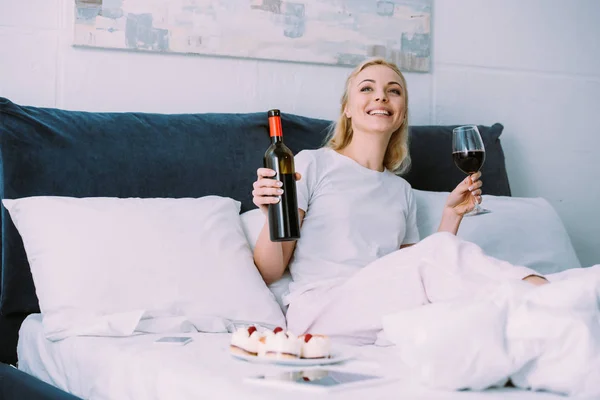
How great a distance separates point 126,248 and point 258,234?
1.53 ft

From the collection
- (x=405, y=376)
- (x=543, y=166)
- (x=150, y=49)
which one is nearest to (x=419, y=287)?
(x=405, y=376)

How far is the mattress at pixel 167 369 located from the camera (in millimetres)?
1361

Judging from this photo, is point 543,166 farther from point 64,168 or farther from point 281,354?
point 281,354

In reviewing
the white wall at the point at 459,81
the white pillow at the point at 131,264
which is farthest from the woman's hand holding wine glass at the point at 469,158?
the white wall at the point at 459,81

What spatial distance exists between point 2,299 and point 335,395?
132 centimetres

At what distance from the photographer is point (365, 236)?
253 centimetres

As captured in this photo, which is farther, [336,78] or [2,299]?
[336,78]

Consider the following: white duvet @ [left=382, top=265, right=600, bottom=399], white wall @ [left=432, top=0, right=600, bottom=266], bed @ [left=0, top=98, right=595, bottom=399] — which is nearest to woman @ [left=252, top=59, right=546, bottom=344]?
bed @ [left=0, top=98, right=595, bottom=399]

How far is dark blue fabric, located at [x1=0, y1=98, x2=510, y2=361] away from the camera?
7.63 feet

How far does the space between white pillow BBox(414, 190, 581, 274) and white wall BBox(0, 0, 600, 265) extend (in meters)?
0.66

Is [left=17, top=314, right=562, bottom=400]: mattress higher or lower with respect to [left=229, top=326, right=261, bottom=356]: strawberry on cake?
lower

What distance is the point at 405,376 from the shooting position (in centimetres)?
149

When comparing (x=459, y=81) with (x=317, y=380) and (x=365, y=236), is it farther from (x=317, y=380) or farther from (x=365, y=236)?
(x=317, y=380)

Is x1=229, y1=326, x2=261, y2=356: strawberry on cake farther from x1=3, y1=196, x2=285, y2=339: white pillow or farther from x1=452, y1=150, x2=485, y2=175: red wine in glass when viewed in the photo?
x1=452, y1=150, x2=485, y2=175: red wine in glass
